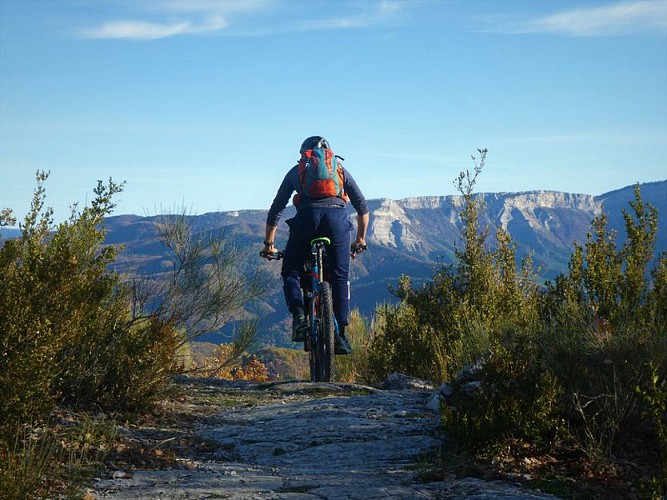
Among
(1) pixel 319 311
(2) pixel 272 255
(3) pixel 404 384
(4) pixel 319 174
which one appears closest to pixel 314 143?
(4) pixel 319 174

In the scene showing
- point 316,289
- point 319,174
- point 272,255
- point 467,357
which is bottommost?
point 467,357

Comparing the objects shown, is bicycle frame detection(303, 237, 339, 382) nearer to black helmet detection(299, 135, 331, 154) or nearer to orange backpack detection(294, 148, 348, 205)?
orange backpack detection(294, 148, 348, 205)

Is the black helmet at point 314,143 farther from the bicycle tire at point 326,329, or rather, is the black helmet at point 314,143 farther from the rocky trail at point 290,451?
the rocky trail at point 290,451

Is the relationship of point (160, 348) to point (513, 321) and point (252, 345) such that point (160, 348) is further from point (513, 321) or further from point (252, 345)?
point (252, 345)

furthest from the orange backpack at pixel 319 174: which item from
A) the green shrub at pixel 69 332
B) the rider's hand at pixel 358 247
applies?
the green shrub at pixel 69 332

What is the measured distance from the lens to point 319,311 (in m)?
8.06

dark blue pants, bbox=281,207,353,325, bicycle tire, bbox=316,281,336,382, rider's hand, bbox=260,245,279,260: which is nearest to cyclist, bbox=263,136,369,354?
dark blue pants, bbox=281,207,353,325

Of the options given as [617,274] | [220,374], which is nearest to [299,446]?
[617,274]

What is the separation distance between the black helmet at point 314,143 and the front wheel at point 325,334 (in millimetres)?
1484

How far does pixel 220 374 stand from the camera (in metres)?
13.7

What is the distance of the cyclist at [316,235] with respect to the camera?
7.95 meters

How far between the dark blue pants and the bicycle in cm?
8

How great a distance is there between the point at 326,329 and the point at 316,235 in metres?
1.01

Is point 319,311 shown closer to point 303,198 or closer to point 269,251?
point 269,251
